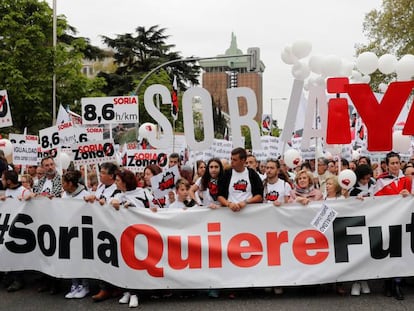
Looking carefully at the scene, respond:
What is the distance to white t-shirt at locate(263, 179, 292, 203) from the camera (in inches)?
283

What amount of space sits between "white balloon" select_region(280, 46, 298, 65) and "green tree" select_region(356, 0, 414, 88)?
19563 millimetres

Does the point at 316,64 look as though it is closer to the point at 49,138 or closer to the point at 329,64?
the point at 329,64

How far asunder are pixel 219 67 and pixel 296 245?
170m

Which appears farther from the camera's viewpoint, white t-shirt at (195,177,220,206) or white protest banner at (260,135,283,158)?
white protest banner at (260,135,283,158)

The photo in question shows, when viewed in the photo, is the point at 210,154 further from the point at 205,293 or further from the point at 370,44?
the point at 370,44

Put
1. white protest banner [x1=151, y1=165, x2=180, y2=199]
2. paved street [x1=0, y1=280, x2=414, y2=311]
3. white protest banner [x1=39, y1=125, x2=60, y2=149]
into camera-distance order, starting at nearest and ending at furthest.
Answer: paved street [x1=0, y1=280, x2=414, y2=311] < white protest banner [x1=151, y1=165, x2=180, y2=199] < white protest banner [x1=39, y1=125, x2=60, y2=149]

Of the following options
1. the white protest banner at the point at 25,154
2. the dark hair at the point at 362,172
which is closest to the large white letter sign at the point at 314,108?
the dark hair at the point at 362,172

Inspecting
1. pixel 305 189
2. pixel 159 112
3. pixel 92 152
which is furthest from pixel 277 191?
pixel 92 152

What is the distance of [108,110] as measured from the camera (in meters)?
10.7

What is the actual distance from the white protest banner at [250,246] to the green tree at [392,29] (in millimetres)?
24311

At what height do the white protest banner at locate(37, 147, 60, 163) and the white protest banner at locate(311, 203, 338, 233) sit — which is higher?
the white protest banner at locate(37, 147, 60, 163)

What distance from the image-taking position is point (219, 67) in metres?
175

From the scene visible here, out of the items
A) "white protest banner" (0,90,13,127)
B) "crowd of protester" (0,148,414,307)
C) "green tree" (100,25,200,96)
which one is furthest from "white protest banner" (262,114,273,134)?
"green tree" (100,25,200,96)

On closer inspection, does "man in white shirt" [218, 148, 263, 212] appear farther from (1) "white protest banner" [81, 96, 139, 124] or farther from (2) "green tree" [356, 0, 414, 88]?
(2) "green tree" [356, 0, 414, 88]
